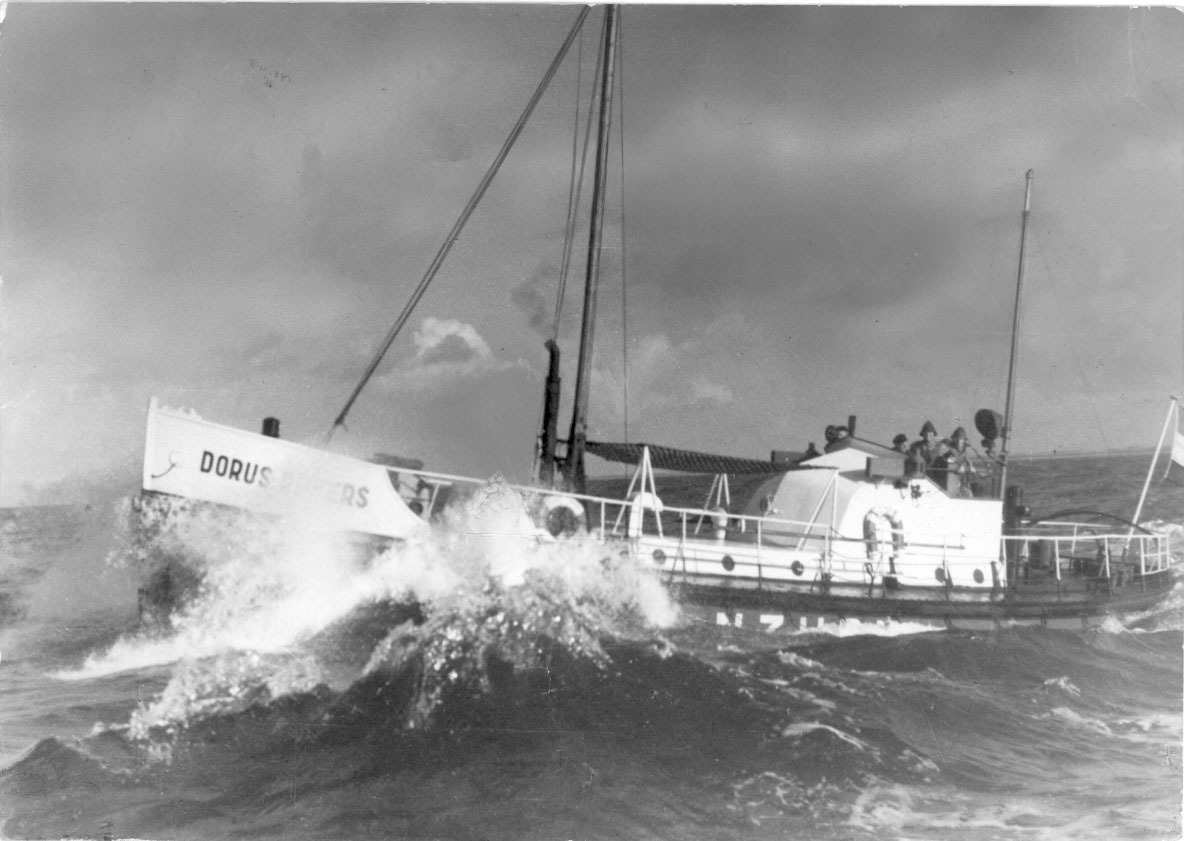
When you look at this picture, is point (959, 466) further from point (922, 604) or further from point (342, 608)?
point (342, 608)

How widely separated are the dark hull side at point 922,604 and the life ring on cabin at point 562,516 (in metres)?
1.44

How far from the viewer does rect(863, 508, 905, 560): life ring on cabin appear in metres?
12.0

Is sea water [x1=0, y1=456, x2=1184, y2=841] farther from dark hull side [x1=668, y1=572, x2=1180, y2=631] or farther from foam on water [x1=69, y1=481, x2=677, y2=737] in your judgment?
dark hull side [x1=668, y1=572, x2=1180, y2=631]

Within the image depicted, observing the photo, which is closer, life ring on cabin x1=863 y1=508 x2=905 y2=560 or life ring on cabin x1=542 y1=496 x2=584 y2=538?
life ring on cabin x1=542 y1=496 x2=584 y2=538

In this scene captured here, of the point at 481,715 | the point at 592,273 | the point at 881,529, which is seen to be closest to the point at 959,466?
the point at 881,529

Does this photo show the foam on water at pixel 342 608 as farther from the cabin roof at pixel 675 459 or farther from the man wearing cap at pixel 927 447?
the man wearing cap at pixel 927 447

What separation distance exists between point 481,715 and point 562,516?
237cm

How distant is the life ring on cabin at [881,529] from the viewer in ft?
39.4

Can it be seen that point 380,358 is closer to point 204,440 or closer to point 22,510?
point 204,440

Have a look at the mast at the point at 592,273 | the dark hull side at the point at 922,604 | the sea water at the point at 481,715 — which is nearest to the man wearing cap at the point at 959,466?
the dark hull side at the point at 922,604

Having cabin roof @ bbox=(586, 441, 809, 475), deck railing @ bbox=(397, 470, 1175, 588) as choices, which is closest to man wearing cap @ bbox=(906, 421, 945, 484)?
deck railing @ bbox=(397, 470, 1175, 588)

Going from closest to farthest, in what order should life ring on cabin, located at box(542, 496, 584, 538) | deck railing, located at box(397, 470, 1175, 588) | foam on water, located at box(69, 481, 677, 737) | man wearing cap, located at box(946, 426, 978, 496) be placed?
foam on water, located at box(69, 481, 677, 737), life ring on cabin, located at box(542, 496, 584, 538), deck railing, located at box(397, 470, 1175, 588), man wearing cap, located at box(946, 426, 978, 496)

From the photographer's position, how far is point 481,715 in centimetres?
812

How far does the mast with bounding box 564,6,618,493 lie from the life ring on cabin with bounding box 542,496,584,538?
936mm
